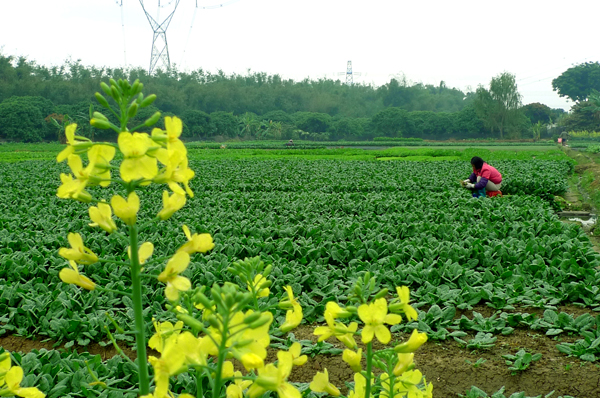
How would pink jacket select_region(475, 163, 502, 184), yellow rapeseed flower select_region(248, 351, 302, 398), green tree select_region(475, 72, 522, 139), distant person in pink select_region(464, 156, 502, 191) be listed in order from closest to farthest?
yellow rapeseed flower select_region(248, 351, 302, 398)
distant person in pink select_region(464, 156, 502, 191)
pink jacket select_region(475, 163, 502, 184)
green tree select_region(475, 72, 522, 139)

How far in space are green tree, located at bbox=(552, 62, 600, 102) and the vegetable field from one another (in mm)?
88844

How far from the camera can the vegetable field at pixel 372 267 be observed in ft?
13.4

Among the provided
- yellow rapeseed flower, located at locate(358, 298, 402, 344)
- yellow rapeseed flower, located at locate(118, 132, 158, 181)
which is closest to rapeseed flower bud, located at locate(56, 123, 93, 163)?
yellow rapeseed flower, located at locate(118, 132, 158, 181)

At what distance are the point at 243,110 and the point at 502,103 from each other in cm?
4247

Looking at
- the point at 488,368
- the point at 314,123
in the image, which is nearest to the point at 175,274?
the point at 488,368

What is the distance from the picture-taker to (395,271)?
5555 millimetres

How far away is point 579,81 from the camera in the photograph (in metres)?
86.1

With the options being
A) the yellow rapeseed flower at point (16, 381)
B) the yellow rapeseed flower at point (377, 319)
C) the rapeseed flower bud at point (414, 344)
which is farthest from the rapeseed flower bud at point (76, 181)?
the rapeseed flower bud at point (414, 344)

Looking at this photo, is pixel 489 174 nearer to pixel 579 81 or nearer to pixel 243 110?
pixel 243 110

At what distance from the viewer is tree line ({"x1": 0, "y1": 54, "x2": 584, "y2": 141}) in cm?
6088

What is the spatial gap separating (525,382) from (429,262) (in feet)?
7.81

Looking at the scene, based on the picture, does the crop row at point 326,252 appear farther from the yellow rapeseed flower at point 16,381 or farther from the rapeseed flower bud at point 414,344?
the rapeseed flower bud at point 414,344

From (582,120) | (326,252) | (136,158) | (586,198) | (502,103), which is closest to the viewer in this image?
(136,158)

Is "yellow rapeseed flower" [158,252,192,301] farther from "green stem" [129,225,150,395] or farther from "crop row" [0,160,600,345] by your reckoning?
"crop row" [0,160,600,345]
